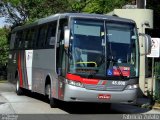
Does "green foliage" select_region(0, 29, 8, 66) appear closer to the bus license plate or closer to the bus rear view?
the bus rear view

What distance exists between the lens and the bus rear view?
15.1m

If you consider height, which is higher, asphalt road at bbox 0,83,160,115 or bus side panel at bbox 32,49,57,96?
bus side panel at bbox 32,49,57,96

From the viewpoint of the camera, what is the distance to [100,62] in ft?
50.3

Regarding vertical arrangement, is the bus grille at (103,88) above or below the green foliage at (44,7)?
below

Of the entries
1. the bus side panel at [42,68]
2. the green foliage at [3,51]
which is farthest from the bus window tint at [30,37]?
the green foliage at [3,51]

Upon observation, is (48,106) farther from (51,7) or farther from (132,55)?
(51,7)

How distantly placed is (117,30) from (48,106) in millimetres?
4077

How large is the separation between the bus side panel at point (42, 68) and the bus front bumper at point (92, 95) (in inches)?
58.7

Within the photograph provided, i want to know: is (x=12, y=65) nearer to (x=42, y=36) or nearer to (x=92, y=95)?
(x=42, y=36)

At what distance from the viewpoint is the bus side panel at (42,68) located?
1699 centimetres

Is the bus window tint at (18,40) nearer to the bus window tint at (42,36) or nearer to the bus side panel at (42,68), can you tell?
the bus side panel at (42,68)

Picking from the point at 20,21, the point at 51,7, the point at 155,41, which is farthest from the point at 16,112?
the point at 20,21

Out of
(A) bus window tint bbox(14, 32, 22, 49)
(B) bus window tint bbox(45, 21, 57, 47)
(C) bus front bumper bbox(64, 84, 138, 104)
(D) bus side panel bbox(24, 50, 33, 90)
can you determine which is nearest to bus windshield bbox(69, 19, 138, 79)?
(C) bus front bumper bbox(64, 84, 138, 104)

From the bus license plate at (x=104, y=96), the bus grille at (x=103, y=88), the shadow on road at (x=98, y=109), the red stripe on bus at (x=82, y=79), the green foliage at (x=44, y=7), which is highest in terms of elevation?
the green foliage at (x=44, y=7)
